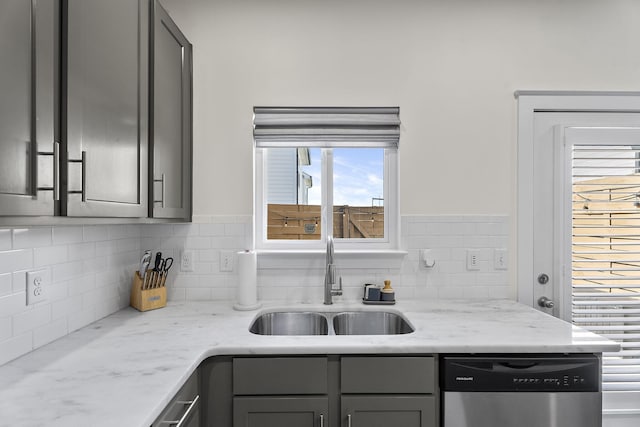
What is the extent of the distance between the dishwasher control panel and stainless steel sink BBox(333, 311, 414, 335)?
559mm

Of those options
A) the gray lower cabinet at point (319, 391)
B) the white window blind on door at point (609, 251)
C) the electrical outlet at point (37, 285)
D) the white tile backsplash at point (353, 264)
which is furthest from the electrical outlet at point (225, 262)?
the white window blind on door at point (609, 251)

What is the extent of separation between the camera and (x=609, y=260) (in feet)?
6.91

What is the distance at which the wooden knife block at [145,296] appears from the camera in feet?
6.32

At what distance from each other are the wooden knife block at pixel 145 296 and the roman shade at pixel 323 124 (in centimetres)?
98

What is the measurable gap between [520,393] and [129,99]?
1.87 metres

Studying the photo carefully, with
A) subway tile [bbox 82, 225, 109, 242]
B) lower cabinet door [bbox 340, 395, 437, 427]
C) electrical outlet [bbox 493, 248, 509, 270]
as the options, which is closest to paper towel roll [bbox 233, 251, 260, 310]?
subway tile [bbox 82, 225, 109, 242]

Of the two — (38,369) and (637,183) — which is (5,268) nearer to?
(38,369)

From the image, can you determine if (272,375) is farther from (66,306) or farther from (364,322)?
(66,306)

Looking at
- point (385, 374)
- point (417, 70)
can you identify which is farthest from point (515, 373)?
point (417, 70)

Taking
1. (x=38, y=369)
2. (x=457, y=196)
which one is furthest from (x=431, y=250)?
(x=38, y=369)

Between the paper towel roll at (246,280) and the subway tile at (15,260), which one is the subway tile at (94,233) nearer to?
the subway tile at (15,260)

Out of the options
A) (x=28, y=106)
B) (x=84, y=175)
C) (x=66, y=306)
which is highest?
(x=28, y=106)

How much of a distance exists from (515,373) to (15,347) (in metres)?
1.79

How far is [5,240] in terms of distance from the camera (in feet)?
4.02
